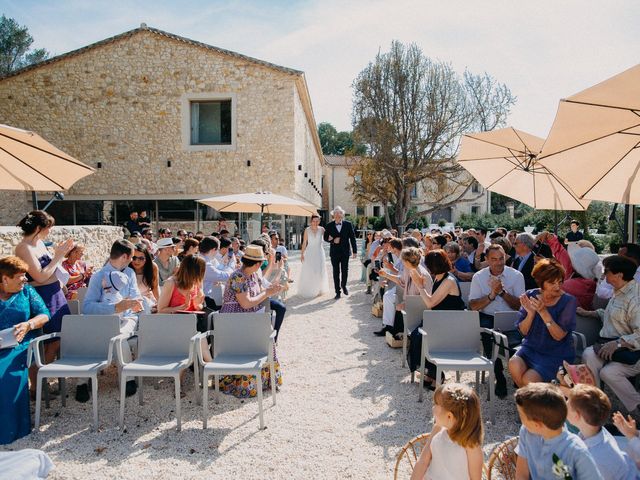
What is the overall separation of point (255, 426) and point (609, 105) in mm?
3835

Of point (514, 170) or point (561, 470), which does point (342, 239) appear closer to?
point (514, 170)

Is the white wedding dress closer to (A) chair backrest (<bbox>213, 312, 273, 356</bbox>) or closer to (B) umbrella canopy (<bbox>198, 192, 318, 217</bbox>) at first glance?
(B) umbrella canopy (<bbox>198, 192, 318, 217</bbox>)

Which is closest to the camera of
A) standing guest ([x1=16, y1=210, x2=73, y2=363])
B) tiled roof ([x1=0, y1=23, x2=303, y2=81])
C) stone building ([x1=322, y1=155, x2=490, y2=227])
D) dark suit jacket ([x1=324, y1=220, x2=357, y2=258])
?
standing guest ([x1=16, y1=210, x2=73, y2=363])

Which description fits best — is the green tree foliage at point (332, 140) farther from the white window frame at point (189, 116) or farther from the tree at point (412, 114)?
the white window frame at point (189, 116)

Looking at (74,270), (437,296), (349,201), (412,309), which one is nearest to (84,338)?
(74,270)

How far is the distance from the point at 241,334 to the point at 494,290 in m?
2.82

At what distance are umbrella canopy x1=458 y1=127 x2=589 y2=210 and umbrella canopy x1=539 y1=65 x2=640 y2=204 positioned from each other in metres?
1.24

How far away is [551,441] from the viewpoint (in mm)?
2223

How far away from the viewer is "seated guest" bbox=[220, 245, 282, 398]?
463 cm

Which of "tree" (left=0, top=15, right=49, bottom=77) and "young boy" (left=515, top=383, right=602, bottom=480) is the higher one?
"tree" (left=0, top=15, right=49, bottom=77)

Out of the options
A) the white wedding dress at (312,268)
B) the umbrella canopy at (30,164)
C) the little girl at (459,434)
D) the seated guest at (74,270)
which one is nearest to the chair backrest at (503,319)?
the little girl at (459,434)

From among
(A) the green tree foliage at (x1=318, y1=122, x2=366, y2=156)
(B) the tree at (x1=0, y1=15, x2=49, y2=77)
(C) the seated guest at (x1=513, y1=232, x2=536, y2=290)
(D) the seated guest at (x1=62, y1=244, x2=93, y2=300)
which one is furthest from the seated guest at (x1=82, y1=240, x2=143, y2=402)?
(A) the green tree foliage at (x1=318, y1=122, x2=366, y2=156)

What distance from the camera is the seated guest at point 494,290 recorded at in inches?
200

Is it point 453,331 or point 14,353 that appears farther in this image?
Result: point 453,331
